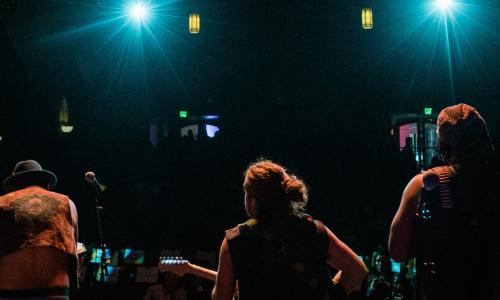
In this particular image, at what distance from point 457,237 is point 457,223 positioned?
0.16 feet

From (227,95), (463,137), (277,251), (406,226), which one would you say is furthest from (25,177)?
(227,95)

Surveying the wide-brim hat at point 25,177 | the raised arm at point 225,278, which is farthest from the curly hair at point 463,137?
the wide-brim hat at point 25,177

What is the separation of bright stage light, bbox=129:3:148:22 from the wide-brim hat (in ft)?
29.8

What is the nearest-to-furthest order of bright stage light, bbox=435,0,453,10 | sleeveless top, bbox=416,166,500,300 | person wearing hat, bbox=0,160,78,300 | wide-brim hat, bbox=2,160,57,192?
sleeveless top, bbox=416,166,500,300
person wearing hat, bbox=0,160,78,300
wide-brim hat, bbox=2,160,57,192
bright stage light, bbox=435,0,453,10

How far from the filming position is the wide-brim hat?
367 centimetres

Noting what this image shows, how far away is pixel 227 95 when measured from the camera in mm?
13469

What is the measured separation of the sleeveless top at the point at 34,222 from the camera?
341 centimetres

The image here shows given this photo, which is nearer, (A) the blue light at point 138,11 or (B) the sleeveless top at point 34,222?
(B) the sleeveless top at point 34,222

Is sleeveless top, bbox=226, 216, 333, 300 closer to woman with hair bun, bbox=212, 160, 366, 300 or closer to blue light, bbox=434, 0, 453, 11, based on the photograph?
woman with hair bun, bbox=212, 160, 366, 300

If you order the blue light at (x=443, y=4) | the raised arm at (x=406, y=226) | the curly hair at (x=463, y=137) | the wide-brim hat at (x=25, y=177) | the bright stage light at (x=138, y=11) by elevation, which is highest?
the bright stage light at (x=138, y=11)

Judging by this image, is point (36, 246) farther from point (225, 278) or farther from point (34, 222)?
point (225, 278)

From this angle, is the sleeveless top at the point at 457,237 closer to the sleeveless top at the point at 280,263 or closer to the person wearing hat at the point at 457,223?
the person wearing hat at the point at 457,223

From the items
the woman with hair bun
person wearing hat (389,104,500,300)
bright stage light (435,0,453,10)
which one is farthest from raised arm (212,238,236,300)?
bright stage light (435,0,453,10)

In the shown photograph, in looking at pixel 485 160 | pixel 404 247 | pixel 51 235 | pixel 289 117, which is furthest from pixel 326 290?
pixel 289 117
